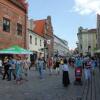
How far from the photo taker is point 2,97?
1519cm

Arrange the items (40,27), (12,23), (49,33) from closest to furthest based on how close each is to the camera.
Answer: (12,23)
(40,27)
(49,33)

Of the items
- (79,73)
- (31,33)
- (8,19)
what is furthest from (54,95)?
(31,33)

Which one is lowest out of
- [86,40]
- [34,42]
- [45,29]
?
[34,42]

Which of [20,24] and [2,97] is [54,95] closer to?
[2,97]

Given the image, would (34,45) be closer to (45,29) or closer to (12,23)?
(45,29)

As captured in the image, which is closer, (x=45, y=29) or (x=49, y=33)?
(x=45, y=29)

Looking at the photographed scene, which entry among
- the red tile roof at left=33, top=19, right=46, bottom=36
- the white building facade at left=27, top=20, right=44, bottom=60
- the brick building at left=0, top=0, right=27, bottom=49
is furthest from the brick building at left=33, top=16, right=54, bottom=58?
the brick building at left=0, top=0, right=27, bottom=49

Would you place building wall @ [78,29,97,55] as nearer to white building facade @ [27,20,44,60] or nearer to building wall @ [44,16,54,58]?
building wall @ [44,16,54,58]

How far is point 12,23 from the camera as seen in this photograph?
132ft

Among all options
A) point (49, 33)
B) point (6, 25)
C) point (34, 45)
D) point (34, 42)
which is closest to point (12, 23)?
point (6, 25)

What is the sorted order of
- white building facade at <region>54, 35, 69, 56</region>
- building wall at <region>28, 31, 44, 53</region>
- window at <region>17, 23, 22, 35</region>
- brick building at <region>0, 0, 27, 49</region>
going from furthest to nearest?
white building facade at <region>54, 35, 69, 56</region>
building wall at <region>28, 31, 44, 53</region>
window at <region>17, 23, 22, 35</region>
brick building at <region>0, 0, 27, 49</region>

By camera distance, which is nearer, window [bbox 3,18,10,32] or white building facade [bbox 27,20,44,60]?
window [bbox 3,18,10,32]

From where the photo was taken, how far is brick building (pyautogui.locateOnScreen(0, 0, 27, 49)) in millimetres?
37106

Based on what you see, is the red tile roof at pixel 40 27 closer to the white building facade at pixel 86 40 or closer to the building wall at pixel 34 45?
the building wall at pixel 34 45
